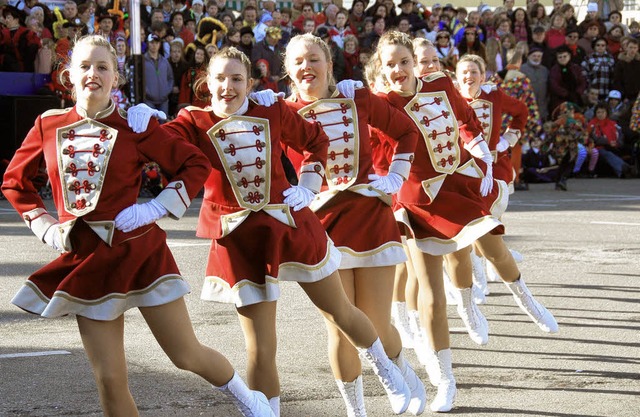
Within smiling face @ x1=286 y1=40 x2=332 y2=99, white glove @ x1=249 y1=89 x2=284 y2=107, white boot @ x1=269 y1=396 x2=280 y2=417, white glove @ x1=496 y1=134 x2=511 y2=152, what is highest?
smiling face @ x1=286 y1=40 x2=332 y2=99

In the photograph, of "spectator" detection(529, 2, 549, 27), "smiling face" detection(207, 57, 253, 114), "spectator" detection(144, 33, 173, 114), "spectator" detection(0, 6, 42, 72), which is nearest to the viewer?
"smiling face" detection(207, 57, 253, 114)

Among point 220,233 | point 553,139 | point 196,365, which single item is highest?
point 220,233

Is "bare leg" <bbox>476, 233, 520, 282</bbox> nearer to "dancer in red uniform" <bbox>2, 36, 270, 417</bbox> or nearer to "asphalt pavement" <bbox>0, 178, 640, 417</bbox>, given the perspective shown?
"asphalt pavement" <bbox>0, 178, 640, 417</bbox>

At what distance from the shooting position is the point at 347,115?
550cm

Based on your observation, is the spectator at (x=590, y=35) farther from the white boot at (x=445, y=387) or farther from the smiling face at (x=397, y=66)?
the white boot at (x=445, y=387)

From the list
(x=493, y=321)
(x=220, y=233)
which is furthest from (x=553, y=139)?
(x=220, y=233)

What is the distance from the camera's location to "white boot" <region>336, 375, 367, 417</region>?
5234 mm

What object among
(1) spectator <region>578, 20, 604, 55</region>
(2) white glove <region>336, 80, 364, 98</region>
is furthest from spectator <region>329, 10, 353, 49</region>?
(2) white glove <region>336, 80, 364, 98</region>

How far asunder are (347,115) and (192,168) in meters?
1.19

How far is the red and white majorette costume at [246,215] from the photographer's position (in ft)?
16.0

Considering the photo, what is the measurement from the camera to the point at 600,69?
20016 mm

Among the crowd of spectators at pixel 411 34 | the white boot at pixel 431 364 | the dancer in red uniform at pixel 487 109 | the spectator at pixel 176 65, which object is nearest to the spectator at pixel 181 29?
the crowd of spectators at pixel 411 34

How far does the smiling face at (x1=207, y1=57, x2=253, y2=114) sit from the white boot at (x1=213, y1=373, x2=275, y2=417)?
1.10 metres

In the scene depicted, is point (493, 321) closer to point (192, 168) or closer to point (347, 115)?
point (347, 115)
